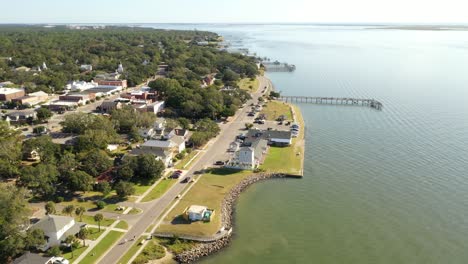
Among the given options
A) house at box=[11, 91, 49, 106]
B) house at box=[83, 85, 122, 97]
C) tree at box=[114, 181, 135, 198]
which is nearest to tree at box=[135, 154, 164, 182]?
tree at box=[114, 181, 135, 198]

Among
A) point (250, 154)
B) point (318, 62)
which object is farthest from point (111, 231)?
point (318, 62)

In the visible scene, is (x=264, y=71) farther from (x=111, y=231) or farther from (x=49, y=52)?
(x=111, y=231)

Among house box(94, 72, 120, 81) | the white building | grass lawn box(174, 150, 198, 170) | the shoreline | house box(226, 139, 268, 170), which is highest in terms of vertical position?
house box(94, 72, 120, 81)

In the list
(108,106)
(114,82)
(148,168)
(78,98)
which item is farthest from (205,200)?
(114,82)

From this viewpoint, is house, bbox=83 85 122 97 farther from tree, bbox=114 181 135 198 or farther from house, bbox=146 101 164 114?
tree, bbox=114 181 135 198

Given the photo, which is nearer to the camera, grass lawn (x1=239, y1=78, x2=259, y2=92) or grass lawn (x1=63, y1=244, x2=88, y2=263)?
grass lawn (x1=63, y1=244, x2=88, y2=263)

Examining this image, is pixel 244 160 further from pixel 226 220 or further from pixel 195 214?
pixel 195 214

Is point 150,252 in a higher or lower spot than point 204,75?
lower

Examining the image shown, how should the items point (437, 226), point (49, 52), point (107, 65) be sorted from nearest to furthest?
point (437, 226) < point (107, 65) < point (49, 52)
